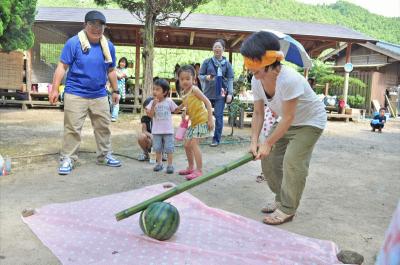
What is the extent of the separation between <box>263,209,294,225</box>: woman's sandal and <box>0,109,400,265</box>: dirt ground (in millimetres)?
59

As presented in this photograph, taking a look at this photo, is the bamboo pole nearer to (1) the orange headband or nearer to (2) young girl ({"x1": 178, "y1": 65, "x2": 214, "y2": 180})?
(1) the orange headband

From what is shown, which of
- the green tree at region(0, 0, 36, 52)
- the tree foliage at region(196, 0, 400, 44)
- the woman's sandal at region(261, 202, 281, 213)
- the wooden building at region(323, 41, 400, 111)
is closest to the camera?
the woman's sandal at region(261, 202, 281, 213)

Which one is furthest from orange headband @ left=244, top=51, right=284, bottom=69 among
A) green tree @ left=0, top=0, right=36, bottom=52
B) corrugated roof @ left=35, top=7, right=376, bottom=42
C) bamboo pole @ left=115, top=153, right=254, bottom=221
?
corrugated roof @ left=35, top=7, right=376, bottom=42

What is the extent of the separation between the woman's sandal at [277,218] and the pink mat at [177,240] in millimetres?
110

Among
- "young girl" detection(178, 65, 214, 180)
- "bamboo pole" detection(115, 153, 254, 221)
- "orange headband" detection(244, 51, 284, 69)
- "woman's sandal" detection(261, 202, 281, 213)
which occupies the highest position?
"orange headband" detection(244, 51, 284, 69)

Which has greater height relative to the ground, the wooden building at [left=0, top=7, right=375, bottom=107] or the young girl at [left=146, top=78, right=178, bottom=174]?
the wooden building at [left=0, top=7, right=375, bottom=107]

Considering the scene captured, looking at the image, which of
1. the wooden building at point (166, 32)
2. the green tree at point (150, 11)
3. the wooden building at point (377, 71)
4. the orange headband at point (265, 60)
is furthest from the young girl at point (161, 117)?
the wooden building at point (377, 71)

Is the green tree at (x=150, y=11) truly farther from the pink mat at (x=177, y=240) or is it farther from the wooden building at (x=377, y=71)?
the wooden building at (x=377, y=71)

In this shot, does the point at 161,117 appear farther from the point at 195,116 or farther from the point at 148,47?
the point at 148,47

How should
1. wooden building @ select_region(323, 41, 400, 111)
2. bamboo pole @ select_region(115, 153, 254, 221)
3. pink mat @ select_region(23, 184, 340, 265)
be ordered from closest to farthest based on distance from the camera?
pink mat @ select_region(23, 184, 340, 265) → bamboo pole @ select_region(115, 153, 254, 221) → wooden building @ select_region(323, 41, 400, 111)

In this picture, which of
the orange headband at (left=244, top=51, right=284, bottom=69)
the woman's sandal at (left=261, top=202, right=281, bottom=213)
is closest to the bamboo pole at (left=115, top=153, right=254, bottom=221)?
the orange headband at (left=244, top=51, right=284, bottom=69)

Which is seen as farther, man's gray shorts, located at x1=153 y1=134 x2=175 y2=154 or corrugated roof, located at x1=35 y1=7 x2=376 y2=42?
corrugated roof, located at x1=35 y1=7 x2=376 y2=42

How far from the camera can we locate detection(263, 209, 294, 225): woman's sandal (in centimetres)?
350

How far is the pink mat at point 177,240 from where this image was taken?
2758mm
